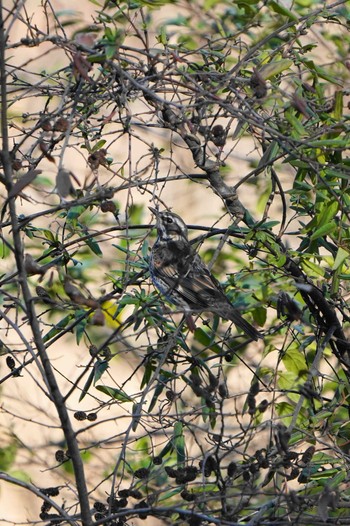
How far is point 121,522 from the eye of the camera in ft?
13.3

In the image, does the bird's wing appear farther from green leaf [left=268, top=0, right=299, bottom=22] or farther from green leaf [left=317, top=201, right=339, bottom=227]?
green leaf [left=268, top=0, right=299, bottom=22]

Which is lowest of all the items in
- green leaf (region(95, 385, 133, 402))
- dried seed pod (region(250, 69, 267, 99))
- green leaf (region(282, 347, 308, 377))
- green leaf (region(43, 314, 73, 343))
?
green leaf (region(95, 385, 133, 402))

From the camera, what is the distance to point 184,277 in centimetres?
513

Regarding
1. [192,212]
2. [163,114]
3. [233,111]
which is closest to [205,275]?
[163,114]

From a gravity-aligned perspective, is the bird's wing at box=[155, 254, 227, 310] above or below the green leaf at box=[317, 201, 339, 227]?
above

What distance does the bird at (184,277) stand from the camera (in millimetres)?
5004

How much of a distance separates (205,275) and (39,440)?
4109 millimetres

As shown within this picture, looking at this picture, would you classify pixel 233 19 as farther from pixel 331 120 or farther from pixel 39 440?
pixel 39 440

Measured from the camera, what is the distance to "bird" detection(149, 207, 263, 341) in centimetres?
500

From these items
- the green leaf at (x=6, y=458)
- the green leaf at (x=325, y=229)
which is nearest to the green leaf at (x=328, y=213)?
the green leaf at (x=325, y=229)

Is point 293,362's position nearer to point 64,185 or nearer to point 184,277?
point 184,277

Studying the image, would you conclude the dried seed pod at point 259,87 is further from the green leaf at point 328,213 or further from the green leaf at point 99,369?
the green leaf at point 99,369

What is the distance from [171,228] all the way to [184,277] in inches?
53.4

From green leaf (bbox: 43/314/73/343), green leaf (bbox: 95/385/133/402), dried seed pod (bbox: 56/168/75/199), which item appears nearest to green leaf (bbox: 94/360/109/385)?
green leaf (bbox: 95/385/133/402)
